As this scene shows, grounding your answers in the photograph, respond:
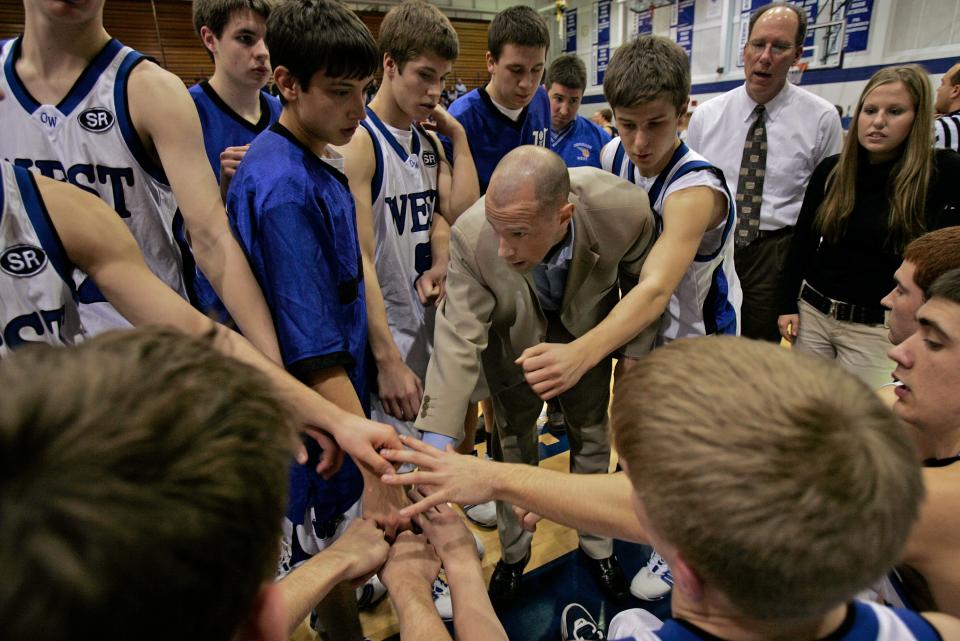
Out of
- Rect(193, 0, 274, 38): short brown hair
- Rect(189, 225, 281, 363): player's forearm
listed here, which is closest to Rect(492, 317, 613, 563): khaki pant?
Rect(189, 225, 281, 363): player's forearm

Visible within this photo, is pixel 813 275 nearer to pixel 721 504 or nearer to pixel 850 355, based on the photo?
pixel 850 355

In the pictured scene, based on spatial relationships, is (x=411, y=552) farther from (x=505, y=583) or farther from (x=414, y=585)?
(x=505, y=583)

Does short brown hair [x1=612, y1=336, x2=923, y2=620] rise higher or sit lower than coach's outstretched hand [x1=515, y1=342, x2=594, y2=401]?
higher

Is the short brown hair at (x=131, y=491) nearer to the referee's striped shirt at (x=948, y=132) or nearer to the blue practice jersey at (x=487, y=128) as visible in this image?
the blue practice jersey at (x=487, y=128)

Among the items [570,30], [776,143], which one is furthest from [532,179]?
[570,30]

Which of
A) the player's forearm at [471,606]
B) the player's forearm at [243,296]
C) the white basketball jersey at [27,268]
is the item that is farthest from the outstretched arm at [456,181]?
the player's forearm at [471,606]

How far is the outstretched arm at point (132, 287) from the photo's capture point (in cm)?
126

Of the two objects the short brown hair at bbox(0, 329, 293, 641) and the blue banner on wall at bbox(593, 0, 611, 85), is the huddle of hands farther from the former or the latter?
the blue banner on wall at bbox(593, 0, 611, 85)

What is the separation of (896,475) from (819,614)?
216mm

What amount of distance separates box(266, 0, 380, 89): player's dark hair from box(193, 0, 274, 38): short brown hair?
4.02ft

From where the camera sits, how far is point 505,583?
2.35m

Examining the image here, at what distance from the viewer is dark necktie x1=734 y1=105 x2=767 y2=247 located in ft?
10.8

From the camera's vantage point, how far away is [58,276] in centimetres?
127

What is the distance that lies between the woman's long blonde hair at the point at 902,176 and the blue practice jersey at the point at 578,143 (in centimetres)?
208
